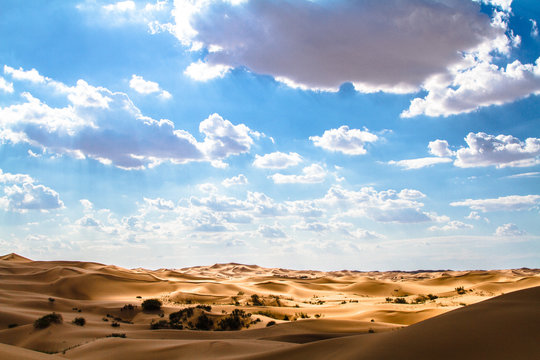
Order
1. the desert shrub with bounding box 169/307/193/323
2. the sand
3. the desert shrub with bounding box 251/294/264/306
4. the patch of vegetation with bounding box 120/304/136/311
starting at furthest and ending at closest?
the desert shrub with bounding box 251/294/264/306
the patch of vegetation with bounding box 120/304/136/311
the desert shrub with bounding box 169/307/193/323
the sand

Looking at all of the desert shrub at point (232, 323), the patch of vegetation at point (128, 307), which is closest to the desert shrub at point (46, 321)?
the desert shrub at point (232, 323)

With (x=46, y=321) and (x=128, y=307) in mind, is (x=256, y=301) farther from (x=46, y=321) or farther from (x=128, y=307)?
(x=46, y=321)

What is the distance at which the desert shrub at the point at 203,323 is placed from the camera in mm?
18328

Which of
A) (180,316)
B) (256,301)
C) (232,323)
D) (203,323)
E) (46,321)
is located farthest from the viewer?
(256,301)

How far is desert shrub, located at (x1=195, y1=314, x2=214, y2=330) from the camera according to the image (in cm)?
1833

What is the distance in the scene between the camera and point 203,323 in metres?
18.5

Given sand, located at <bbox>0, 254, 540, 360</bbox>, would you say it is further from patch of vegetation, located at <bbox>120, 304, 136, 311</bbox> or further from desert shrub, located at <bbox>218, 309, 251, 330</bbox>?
desert shrub, located at <bbox>218, 309, 251, 330</bbox>

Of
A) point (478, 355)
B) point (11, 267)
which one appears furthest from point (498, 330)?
point (11, 267)

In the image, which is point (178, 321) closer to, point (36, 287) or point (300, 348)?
point (300, 348)

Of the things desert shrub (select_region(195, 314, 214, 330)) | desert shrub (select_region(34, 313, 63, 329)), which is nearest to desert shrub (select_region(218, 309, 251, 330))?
desert shrub (select_region(195, 314, 214, 330))

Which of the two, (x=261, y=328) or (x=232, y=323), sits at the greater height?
(x=261, y=328)

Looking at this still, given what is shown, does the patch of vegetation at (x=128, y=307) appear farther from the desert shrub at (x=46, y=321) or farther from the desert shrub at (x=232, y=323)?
the desert shrub at (x=232, y=323)

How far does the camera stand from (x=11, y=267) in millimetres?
44469

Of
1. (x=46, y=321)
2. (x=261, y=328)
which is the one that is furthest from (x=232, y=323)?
(x=46, y=321)
